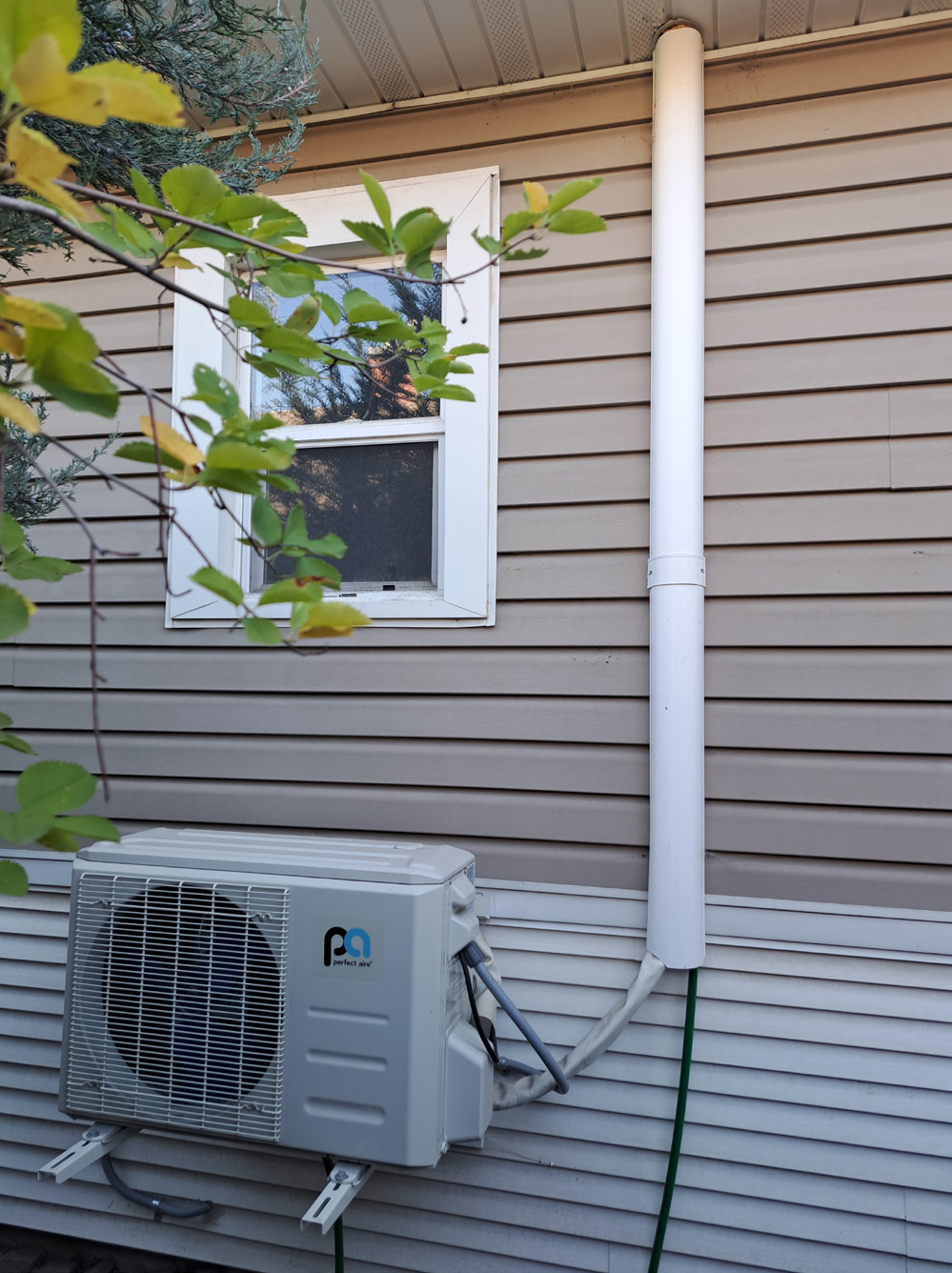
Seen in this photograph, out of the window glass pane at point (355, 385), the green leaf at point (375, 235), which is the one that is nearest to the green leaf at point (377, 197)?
the green leaf at point (375, 235)

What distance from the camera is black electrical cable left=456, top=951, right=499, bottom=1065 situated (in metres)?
1.52

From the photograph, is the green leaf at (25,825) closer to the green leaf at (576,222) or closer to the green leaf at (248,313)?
Result: the green leaf at (248,313)

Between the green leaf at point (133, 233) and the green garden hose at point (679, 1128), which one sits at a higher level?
the green leaf at point (133, 233)

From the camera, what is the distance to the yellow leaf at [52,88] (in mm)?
506

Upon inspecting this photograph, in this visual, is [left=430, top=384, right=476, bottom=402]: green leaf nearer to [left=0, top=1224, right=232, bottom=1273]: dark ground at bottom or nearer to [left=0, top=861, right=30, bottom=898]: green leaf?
[left=0, top=861, right=30, bottom=898]: green leaf

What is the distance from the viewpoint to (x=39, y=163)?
54 centimetres

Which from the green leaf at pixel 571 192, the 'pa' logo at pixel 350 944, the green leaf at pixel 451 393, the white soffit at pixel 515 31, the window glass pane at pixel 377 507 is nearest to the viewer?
the green leaf at pixel 571 192

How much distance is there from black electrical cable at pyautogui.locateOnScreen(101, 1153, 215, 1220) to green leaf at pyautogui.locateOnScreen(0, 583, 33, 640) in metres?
1.70

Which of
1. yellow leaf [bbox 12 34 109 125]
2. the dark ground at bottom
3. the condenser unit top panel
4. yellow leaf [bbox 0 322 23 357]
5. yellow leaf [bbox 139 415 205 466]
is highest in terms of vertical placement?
yellow leaf [bbox 12 34 109 125]

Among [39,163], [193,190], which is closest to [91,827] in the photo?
[39,163]

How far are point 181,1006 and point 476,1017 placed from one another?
0.54 m

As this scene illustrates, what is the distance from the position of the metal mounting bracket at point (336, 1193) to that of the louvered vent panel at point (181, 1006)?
0.13m

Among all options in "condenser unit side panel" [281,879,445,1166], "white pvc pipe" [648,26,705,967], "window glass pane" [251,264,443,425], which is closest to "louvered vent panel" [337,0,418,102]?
"window glass pane" [251,264,443,425]

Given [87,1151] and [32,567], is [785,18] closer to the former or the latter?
[32,567]
